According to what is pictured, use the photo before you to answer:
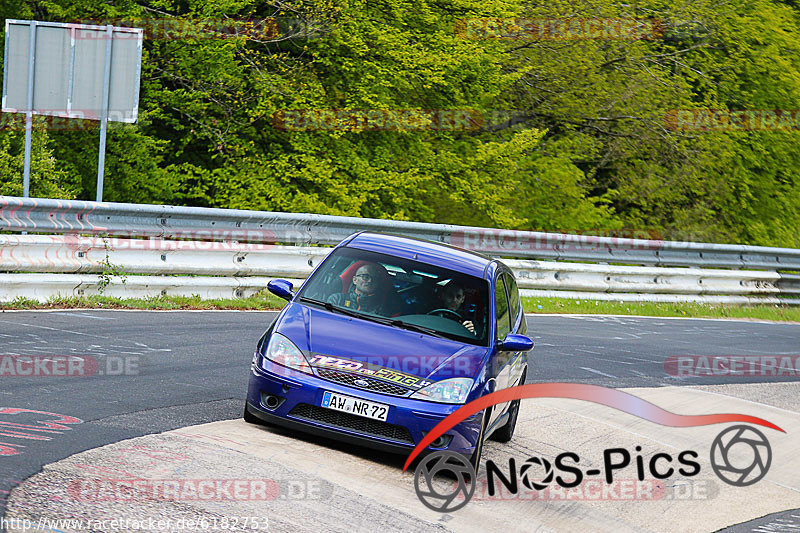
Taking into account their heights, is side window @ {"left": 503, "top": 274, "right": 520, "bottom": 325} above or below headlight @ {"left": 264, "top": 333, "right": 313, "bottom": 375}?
above


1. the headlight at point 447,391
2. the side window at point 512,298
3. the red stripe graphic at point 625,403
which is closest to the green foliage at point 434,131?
the red stripe graphic at point 625,403

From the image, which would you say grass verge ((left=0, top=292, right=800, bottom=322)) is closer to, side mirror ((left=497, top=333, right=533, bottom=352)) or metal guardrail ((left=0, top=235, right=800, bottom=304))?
metal guardrail ((left=0, top=235, right=800, bottom=304))

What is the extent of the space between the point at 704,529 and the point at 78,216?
8.08 m

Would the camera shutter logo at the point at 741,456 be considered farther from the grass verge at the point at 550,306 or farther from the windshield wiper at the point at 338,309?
the grass verge at the point at 550,306

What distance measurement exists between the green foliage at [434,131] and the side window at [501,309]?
39.8 feet

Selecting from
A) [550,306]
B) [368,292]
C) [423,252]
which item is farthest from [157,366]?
[550,306]

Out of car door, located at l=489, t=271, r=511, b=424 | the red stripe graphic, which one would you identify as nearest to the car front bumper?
car door, located at l=489, t=271, r=511, b=424

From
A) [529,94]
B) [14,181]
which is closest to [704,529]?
[14,181]

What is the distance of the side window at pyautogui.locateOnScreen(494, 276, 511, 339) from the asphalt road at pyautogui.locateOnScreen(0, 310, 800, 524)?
2.15m

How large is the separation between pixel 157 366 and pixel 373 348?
277 cm

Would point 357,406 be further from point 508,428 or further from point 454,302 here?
point 508,428

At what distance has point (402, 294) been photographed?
7.91m

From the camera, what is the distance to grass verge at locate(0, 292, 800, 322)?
11.9 meters

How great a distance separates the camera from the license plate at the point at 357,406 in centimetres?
678
